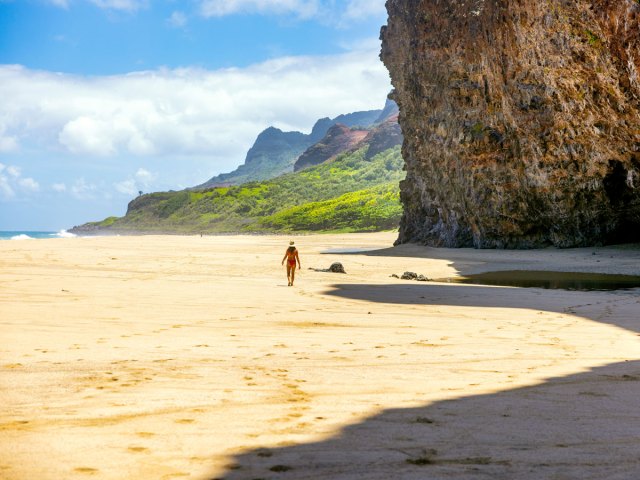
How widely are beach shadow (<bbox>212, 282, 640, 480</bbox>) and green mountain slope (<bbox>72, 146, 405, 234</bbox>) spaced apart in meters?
82.1

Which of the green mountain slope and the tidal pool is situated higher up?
the green mountain slope

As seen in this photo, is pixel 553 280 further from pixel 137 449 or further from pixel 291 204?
pixel 291 204

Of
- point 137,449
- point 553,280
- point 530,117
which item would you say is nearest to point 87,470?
point 137,449

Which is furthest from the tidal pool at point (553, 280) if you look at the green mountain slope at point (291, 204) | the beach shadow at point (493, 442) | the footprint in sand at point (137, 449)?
the green mountain slope at point (291, 204)

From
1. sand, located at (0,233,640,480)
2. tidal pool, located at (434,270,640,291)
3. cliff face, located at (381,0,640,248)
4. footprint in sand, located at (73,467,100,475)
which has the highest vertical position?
cliff face, located at (381,0,640,248)

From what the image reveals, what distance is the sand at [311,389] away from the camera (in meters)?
3.66

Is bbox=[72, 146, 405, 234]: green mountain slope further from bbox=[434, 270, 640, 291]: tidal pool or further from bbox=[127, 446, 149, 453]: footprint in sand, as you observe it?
bbox=[127, 446, 149, 453]: footprint in sand

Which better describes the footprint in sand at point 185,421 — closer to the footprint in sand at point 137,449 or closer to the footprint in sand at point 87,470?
the footprint in sand at point 137,449

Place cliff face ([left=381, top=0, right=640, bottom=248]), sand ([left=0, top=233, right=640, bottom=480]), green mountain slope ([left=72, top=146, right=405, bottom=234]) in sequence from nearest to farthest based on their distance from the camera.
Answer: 1. sand ([left=0, top=233, right=640, bottom=480])
2. cliff face ([left=381, top=0, right=640, bottom=248])
3. green mountain slope ([left=72, top=146, right=405, bottom=234])

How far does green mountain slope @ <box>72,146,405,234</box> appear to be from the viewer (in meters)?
97.5

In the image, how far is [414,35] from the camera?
42.2m

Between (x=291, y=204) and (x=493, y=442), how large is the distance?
129 m

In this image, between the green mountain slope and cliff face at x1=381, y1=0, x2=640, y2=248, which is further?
the green mountain slope

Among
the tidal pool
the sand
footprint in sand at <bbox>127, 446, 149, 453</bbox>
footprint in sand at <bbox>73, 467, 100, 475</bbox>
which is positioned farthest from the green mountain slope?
footprint in sand at <bbox>73, 467, 100, 475</bbox>
